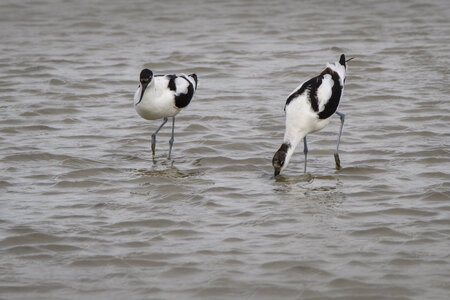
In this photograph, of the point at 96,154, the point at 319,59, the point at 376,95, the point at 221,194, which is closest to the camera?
the point at 221,194

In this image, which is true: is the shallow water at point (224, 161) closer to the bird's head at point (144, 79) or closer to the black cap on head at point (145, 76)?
the bird's head at point (144, 79)

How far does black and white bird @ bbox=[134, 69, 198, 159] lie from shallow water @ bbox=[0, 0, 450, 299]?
0.43 m

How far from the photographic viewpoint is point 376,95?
10.7 meters

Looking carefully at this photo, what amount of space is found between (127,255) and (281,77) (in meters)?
6.23

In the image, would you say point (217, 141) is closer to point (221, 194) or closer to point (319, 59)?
point (221, 194)

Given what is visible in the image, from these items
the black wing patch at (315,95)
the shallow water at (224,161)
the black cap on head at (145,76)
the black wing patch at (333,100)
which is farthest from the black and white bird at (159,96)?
the black wing patch at (333,100)

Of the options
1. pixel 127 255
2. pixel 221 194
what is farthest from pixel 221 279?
pixel 221 194

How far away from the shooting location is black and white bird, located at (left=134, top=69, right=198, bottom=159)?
8.67m

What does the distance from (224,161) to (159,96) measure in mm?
976

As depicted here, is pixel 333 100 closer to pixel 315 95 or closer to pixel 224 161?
pixel 315 95

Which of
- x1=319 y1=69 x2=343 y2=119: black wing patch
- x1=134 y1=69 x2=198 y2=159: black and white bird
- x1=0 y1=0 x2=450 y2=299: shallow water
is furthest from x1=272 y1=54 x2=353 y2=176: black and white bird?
x1=134 y1=69 x2=198 y2=159: black and white bird

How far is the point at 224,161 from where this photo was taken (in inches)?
335

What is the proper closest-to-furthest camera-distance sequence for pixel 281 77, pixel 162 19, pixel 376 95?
pixel 376 95
pixel 281 77
pixel 162 19

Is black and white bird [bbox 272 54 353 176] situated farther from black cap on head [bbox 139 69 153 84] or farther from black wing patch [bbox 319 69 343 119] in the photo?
black cap on head [bbox 139 69 153 84]
